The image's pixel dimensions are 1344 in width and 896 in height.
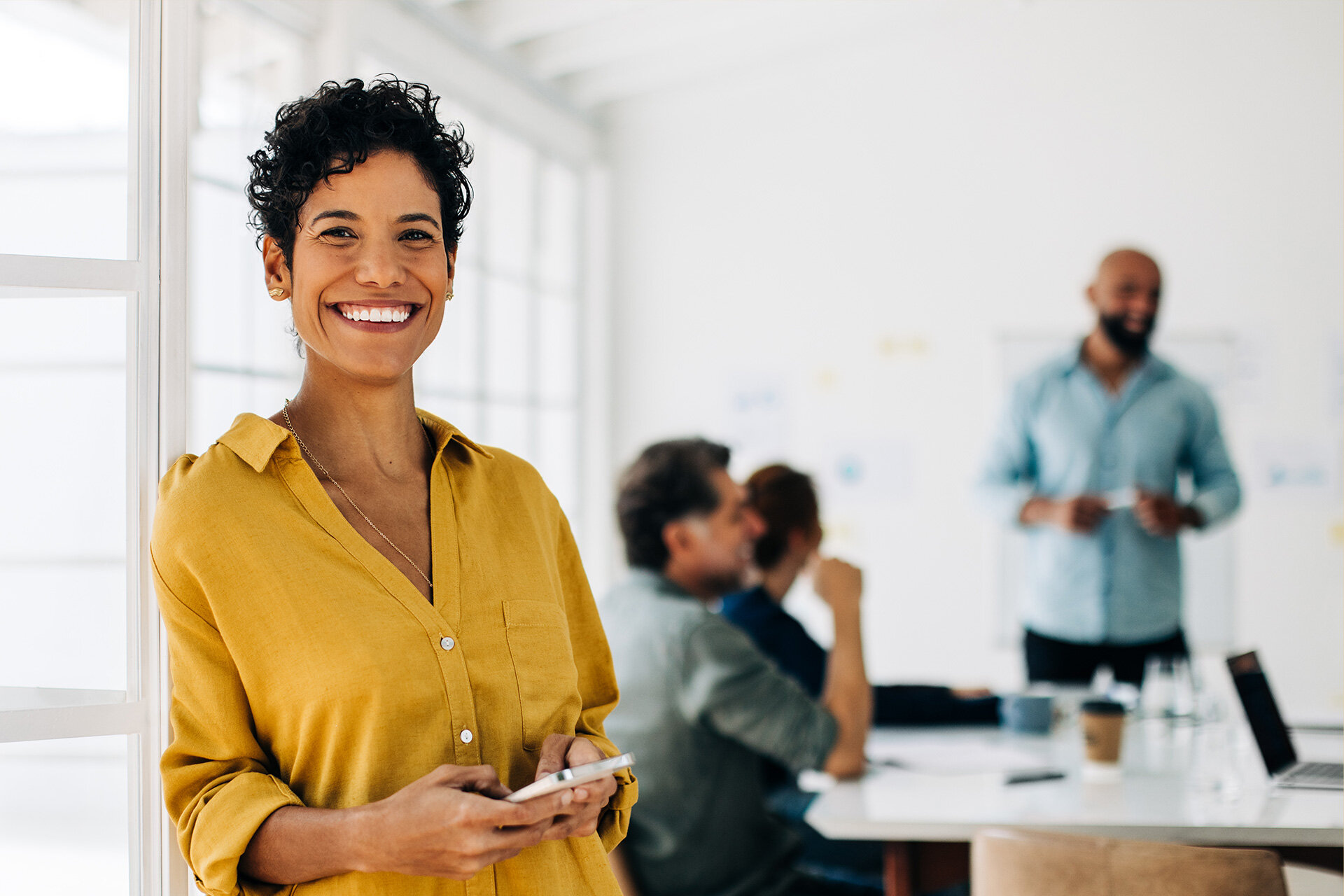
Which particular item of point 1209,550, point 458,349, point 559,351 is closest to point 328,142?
point 458,349

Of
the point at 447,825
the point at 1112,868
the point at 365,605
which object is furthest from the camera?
the point at 1112,868

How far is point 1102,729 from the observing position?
2.20m

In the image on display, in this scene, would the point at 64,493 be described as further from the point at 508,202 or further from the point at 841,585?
the point at 508,202

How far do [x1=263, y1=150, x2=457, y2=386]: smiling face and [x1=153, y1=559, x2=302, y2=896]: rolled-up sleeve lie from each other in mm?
276

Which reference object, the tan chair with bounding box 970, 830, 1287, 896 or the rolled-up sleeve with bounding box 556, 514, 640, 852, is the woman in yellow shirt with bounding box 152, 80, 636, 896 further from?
the tan chair with bounding box 970, 830, 1287, 896

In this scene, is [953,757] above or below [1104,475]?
below

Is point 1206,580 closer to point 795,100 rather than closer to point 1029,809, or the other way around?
point 795,100

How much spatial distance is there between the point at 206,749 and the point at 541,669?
1.06 ft

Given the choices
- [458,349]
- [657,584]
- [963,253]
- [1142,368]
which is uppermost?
[963,253]

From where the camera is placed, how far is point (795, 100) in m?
4.92

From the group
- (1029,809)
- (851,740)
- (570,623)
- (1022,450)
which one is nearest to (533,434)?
(1022,450)

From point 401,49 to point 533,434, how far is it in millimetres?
1521

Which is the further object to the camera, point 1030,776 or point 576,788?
point 1030,776

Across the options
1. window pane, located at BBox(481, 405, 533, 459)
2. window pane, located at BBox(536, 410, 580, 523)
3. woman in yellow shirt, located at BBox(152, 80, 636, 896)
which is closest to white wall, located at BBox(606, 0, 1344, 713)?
window pane, located at BBox(536, 410, 580, 523)
